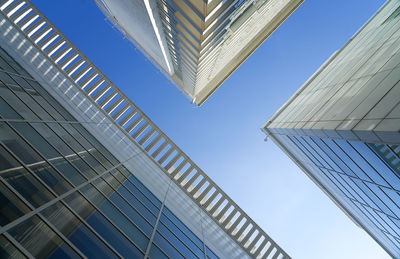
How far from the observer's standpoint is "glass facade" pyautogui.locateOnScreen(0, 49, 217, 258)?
20.8 ft

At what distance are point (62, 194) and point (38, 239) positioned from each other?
7.57ft

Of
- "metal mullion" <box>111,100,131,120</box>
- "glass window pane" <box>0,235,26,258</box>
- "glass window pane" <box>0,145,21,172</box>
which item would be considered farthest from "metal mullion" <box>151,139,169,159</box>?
"glass window pane" <box>0,235,26,258</box>

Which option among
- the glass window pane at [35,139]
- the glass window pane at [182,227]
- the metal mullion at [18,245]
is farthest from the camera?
the glass window pane at [182,227]

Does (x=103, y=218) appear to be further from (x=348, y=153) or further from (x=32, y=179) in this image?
(x=348, y=153)

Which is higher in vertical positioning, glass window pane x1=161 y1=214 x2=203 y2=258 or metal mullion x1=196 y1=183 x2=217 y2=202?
metal mullion x1=196 y1=183 x2=217 y2=202

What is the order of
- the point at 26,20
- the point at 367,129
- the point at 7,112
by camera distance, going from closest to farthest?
the point at 7,112 → the point at 367,129 → the point at 26,20

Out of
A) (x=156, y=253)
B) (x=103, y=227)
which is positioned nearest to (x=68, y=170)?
(x=103, y=227)

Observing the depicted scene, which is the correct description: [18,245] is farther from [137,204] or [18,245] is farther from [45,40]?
[45,40]

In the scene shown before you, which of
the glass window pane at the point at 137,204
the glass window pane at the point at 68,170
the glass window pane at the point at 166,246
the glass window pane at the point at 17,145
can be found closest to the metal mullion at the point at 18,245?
the glass window pane at the point at 17,145

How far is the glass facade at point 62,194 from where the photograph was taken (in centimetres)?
634

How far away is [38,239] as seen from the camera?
6.11 meters

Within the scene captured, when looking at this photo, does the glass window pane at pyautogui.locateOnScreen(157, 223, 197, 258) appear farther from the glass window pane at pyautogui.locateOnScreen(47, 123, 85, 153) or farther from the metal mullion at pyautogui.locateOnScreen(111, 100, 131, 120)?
the metal mullion at pyautogui.locateOnScreen(111, 100, 131, 120)

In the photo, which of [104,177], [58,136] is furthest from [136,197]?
[58,136]

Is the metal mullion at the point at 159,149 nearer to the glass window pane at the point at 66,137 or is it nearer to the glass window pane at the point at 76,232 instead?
the glass window pane at the point at 66,137
